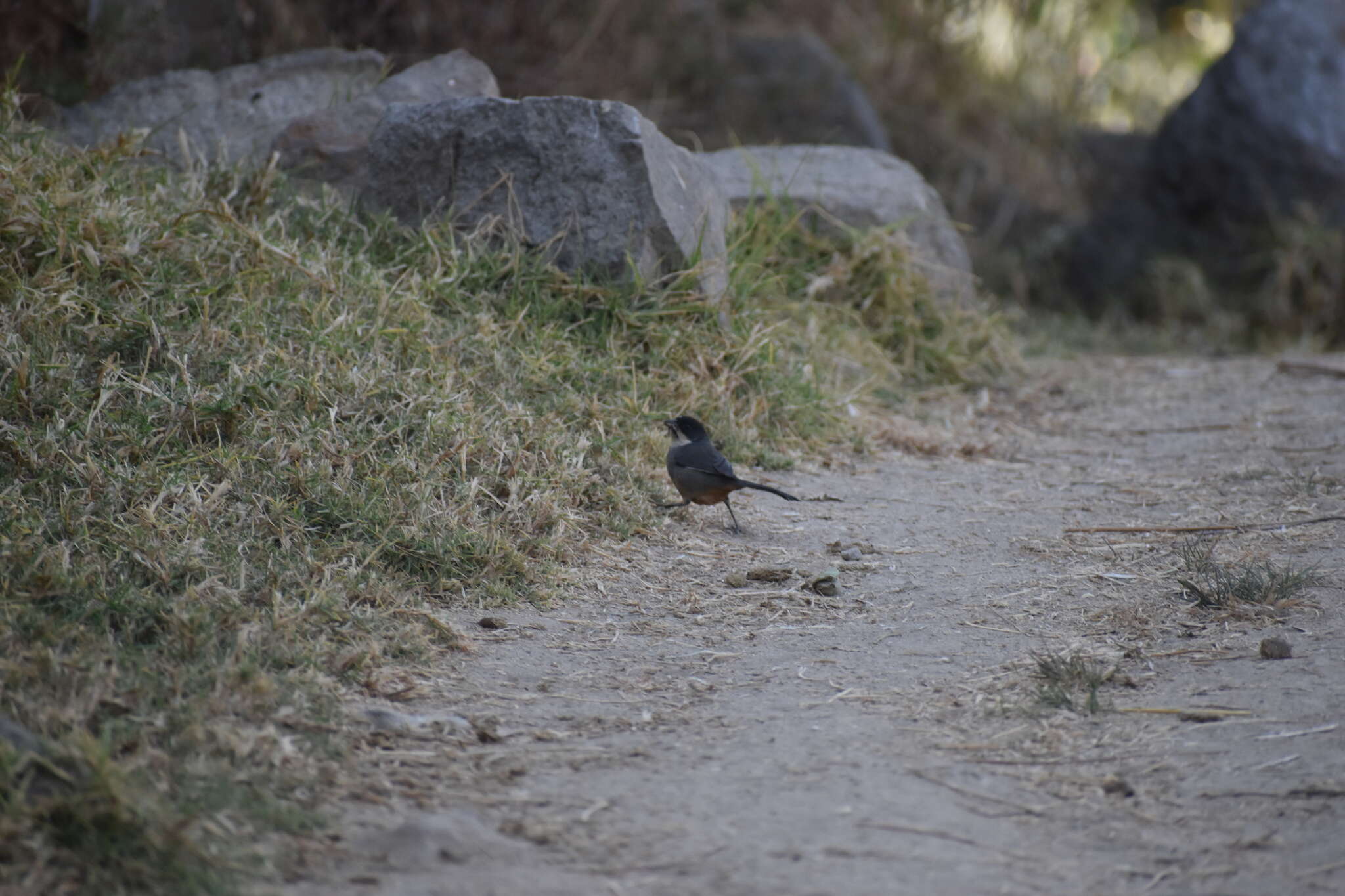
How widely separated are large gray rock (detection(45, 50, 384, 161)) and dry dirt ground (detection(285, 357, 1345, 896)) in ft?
9.67

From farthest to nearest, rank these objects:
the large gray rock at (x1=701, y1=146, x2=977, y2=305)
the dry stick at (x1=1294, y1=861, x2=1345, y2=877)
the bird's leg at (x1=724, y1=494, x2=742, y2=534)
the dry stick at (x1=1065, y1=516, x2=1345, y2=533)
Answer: the large gray rock at (x1=701, y1=146, x2=977, y2=305)
the bird's leg at (x1=724, y1=494, x2=742, y2=534)
the dry stick at (x1=1065, y1=516, x2=1345, y2=533)
the dry stick at (x1=1294, y1=861, x2=1345, y2=877)

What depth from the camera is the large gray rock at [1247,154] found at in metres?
7.52

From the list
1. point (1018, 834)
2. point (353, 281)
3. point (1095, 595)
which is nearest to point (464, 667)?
point (1018, 834)

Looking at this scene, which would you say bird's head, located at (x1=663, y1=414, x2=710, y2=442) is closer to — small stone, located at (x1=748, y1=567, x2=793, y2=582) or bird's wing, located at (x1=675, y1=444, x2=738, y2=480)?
bird's wing, located at (x1=675, y1=444, x2=738, y2=480)

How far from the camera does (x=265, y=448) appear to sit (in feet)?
10.3

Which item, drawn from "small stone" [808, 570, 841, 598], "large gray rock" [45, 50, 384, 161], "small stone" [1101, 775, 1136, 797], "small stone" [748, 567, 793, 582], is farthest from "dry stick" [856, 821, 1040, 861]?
"large gray rock" [45, 50, 384, 161]

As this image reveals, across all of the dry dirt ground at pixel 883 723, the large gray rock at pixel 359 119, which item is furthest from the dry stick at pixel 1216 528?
the large gray rock at pixel 359 119

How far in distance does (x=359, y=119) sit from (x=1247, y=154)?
19.6ft

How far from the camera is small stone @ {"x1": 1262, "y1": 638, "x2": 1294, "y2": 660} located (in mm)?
2521

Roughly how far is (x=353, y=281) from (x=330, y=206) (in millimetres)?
650

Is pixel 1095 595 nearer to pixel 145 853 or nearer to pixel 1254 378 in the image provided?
pixel 145 853

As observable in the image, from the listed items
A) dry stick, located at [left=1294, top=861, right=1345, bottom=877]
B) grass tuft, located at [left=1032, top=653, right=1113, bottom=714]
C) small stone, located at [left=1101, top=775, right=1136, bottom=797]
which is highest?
dry stick, located at [left=1294, top=861, right=1345, bottom=877]

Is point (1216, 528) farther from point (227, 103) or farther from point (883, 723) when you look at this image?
point (227, 103)

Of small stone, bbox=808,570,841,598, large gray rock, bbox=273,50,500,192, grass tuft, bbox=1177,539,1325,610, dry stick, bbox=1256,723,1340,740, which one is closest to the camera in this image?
dry stick, bbox=1256,723,1340,740
